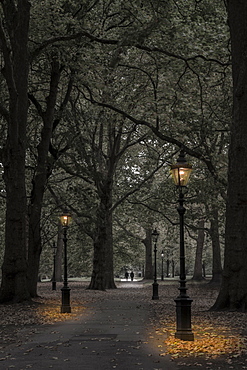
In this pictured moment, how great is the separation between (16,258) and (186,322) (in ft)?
31.4

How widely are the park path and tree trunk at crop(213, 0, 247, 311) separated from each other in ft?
9.93

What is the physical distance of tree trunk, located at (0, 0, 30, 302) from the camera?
1973 centimetres

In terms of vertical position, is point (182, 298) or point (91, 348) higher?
point (182, 298)

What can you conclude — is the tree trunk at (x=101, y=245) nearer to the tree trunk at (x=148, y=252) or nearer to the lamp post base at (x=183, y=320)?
the tree trunk at (x=148, y=252)

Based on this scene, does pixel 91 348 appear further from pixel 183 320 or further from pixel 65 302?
pixel 65 302

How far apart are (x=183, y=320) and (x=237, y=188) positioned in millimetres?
6336

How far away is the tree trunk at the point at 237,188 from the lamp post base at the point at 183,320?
506 cm

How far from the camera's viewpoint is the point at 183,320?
38.7ft

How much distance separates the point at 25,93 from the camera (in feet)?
67.5

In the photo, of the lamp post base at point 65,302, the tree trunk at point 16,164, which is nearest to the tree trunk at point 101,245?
the tree trunk at point 16,164

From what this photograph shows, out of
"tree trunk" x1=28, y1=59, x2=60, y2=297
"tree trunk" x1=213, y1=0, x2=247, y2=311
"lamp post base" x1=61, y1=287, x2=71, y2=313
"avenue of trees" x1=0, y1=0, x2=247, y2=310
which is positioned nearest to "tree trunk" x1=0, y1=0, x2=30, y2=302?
"avenue of trees" x1=0, y1=0, x2=247, y2=310

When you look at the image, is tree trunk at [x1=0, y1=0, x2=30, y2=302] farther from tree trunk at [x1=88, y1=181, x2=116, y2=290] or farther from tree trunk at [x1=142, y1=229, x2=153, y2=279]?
tree trunk at [x1=142, y1=229, x2=153, y2=279]

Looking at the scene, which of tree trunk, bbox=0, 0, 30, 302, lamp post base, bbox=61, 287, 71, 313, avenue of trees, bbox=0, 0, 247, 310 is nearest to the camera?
avenue of trees, bbox=0, 0, 247, 310

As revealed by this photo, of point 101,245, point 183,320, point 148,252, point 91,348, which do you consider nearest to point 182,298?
point 183,320
